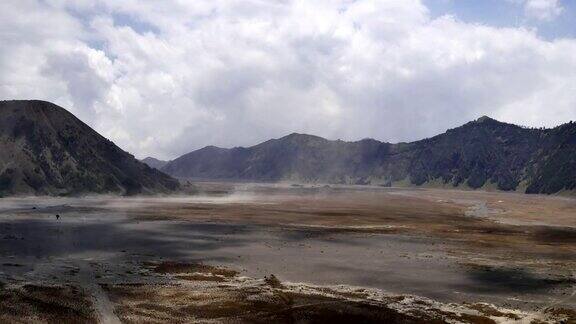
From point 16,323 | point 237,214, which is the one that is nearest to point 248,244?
point 16,323

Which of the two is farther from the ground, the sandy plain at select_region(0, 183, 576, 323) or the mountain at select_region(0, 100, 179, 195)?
the mountain at select_region(0, 100, 179, 195)

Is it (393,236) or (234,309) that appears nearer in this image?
(234,309)

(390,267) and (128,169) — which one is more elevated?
(128,169)

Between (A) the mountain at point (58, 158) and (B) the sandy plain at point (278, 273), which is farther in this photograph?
(A) the mountain at point (58, 158)

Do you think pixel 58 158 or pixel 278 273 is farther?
pixel 58 158

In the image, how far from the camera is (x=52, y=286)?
3052 centimetres

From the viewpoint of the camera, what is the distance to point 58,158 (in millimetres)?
128625

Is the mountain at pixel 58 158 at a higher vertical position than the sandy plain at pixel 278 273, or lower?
higher

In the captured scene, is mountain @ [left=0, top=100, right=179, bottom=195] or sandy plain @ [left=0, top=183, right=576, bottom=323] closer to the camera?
sandy plain @ [left=0, top=183, right=576, bottom=323]

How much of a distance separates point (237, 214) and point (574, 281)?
55777 mm

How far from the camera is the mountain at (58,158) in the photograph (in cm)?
11819

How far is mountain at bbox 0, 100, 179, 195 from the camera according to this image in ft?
388

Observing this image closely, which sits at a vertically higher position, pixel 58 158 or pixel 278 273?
A: pixel 58 158

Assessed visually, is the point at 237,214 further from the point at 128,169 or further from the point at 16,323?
the point at 128,169
